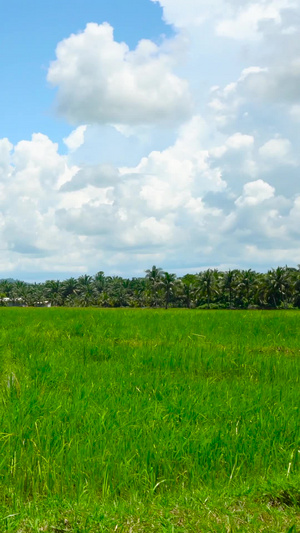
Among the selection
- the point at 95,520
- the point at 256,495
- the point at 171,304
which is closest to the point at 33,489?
the point at 95,520

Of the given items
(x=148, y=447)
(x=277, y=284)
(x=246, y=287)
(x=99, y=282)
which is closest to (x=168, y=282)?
(x=246, y=287)

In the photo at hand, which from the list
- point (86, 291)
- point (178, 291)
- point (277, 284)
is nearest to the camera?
point (277, 284)

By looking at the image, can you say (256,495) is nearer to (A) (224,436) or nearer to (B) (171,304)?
(A) (224,436)

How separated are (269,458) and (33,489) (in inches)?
88.3

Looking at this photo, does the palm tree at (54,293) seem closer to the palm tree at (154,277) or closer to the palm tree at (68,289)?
the palm tree at (68,289)

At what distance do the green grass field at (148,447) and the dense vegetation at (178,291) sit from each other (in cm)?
8190

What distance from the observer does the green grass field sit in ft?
11.3

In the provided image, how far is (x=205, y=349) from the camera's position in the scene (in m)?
9.86

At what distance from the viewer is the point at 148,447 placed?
4469mm

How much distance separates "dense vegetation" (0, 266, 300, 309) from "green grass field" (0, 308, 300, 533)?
81900 mm

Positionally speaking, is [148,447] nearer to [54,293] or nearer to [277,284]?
[277,284]

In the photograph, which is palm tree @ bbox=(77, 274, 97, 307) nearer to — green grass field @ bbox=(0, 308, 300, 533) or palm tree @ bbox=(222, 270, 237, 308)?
palm tree @ bbox=(222, 270, 237, 308)

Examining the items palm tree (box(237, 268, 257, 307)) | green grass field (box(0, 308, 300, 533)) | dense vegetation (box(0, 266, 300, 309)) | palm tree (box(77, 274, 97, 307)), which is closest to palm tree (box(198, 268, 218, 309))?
dense vegetation (box(0, 266, 300, 309))

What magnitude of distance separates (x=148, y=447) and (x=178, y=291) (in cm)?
9466
